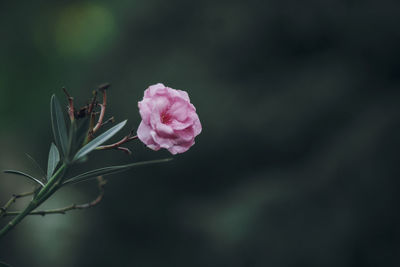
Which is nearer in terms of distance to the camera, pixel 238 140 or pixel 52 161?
pixel 52 161

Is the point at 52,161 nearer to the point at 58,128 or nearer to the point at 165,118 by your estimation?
the point at 58,128

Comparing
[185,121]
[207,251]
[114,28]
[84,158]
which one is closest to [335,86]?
[207,251]

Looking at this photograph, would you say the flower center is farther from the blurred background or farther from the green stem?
the blurred background

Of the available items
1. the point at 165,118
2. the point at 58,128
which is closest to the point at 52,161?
the point at 58,128

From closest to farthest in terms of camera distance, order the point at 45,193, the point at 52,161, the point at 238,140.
→ the point at 45,193 < the point at 52,161 < the point at 238,140

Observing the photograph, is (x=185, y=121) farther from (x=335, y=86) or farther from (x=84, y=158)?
(x=335, y=86)

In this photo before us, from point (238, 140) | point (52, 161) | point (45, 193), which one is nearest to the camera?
point (45, 193)

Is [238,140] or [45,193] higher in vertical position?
[238,140]

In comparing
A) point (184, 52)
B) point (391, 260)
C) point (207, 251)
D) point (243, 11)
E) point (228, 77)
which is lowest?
point (391, 260)
